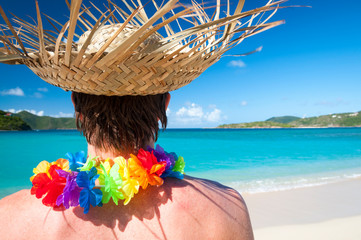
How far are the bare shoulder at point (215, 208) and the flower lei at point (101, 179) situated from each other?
9 cm

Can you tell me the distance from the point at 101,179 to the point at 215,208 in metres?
0.48

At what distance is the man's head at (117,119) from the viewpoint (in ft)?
3.34

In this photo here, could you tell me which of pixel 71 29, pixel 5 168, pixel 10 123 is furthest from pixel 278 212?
pixel 10 123

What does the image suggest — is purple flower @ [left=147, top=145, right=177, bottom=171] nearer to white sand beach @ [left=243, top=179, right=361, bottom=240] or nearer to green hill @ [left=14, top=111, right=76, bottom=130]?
white sand beach @ [left=243, top=179, right=361, bottom=240]

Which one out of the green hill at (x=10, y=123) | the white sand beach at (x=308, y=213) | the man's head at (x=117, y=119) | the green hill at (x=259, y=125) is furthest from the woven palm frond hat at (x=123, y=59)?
the green hill at (x=259, y=125)

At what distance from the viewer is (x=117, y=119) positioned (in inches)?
40.2

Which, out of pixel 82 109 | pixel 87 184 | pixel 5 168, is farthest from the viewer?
pixel 5 168

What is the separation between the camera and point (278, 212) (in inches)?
165

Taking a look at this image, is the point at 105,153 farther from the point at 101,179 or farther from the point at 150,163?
the point at 150,163

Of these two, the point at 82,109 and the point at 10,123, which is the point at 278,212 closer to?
the point at 82,109

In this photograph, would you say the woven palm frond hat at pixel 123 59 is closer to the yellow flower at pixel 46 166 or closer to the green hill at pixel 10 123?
the yellow flower at pixel 46 166

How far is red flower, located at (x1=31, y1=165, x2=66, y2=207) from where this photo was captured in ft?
3.03

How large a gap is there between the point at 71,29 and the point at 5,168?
12.5 metres

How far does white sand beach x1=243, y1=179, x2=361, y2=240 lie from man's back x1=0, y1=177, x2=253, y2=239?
2.86 meters
